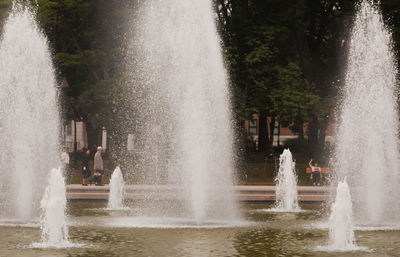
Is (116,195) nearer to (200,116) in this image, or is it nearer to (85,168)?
(200,116)

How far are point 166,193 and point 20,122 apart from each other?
5.00 meters

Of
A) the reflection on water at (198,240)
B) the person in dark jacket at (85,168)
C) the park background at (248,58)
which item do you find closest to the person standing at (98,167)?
the person in dark jacket at (85,168)

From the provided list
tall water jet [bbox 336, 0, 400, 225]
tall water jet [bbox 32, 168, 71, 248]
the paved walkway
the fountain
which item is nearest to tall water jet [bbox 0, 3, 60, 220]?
the paved walkway

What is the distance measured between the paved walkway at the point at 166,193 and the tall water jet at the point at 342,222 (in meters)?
9.57

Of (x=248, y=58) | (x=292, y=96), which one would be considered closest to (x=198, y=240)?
(x=292, y=96)

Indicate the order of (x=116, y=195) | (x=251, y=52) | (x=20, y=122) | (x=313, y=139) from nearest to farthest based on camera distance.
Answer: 1. (x=20, y=122)
2. (x=116, y=195)
3. (x=251, y=52)
4. (x=313, y=139)

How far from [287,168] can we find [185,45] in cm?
717

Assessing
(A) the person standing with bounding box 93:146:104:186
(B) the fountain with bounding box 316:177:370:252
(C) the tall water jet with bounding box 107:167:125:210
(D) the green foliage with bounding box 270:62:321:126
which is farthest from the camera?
(D) the green foliage with bounding box 270:62:321:126

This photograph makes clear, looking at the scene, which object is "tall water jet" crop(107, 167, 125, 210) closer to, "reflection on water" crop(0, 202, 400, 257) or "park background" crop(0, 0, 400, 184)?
"reflection on water" crop(0, 202, 400, 257)

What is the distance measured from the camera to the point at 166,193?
2708cm

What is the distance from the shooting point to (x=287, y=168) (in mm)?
29219

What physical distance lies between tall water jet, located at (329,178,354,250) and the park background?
25.6 metres

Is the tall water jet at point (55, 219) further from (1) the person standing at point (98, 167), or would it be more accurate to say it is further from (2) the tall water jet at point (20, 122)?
(1) the person standing at point (98, 167)

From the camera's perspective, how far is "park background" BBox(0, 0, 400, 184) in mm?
45312
